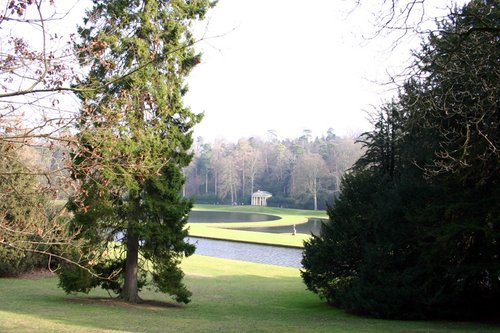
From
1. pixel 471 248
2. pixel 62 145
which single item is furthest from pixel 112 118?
pixel 471 248

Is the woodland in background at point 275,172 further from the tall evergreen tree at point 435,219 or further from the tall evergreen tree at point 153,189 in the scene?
the tall evergreen tree at point 153,189

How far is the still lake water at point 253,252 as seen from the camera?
34.1 meters

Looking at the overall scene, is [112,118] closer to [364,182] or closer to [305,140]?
[364,182]

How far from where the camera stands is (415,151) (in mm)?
15609

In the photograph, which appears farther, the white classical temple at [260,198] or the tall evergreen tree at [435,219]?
the white classical temple at [260,198]

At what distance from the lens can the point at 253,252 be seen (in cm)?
3772

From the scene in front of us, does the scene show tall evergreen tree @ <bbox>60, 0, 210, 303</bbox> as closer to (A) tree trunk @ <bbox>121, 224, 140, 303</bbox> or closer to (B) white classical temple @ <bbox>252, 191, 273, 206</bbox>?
(A) tree trunk @ <bbox>121, 224, 140, 303</bbox>

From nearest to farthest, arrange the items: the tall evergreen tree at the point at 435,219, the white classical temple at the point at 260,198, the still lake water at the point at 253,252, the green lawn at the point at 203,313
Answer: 1. the green lawn at the point at 203,313
2. the tall evergreen tree at the point at 435,219
3. the still lake water at the point at 253,252
4. the white classical temple at the point at 260,198

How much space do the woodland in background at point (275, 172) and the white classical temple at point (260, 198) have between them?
1854 mm

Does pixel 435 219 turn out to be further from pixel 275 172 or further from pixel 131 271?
pixel 275 172

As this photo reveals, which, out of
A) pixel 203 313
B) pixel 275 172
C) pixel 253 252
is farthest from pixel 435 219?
pixel 275 172

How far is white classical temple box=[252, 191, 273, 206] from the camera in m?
114

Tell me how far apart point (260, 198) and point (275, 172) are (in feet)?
21.6

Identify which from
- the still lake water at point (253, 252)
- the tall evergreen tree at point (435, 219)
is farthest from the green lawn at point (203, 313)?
the still lake water at point (253, 252)
